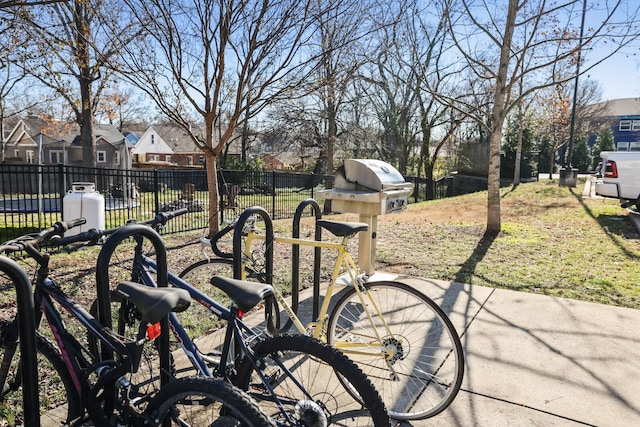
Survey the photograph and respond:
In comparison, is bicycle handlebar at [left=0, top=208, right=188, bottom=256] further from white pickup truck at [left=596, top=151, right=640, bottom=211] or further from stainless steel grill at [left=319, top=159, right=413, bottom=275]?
white pickup truck at [left=596, top=151, right=640, bottom=211]

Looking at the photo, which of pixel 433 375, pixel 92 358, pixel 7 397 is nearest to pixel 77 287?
pixel 7 397

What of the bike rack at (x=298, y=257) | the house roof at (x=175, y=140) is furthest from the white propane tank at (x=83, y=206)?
the house roof at (x=175, y=140)

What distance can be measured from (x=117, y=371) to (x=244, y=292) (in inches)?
24.2

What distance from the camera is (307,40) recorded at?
6.90 metres

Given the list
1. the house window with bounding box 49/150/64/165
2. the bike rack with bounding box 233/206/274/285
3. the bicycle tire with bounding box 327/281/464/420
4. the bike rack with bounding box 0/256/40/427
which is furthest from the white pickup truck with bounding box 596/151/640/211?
the house window with bounding box 49/150/64/165

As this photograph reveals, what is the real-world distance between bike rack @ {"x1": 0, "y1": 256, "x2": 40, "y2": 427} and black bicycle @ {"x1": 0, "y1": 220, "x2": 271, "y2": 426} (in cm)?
5

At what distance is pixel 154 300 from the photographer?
1.60 m

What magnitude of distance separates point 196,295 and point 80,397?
69 centimetres

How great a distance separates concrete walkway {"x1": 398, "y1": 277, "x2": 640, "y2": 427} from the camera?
2.53m

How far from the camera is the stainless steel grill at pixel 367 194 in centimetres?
418

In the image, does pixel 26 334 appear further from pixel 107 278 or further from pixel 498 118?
pixel 498 118

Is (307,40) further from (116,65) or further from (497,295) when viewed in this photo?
(497,295)

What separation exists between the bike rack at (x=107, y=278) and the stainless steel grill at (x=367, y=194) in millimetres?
2425

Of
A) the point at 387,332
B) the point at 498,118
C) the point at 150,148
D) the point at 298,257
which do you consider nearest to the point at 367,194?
the point at 298,257
